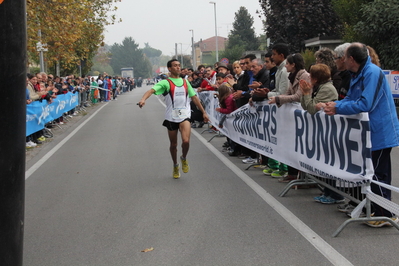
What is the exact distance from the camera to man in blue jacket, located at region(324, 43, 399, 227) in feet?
17.9

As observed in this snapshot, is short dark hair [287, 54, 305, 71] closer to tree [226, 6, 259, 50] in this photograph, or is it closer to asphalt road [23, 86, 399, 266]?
asphalt road [23, 86, 399, 266]

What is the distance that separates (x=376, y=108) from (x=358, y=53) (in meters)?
0.58

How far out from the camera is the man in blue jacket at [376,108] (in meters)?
5.46

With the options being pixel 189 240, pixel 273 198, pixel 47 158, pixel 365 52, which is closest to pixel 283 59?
pixel 273 198

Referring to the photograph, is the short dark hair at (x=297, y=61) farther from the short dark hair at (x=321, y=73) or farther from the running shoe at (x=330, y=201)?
the running shoe at (x=330, y=201)

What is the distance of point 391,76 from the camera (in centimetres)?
1670

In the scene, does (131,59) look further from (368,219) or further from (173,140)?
(368,219)

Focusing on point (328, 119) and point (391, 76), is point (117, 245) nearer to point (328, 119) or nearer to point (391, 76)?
point (328, 119)

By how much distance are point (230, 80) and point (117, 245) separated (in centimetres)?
712

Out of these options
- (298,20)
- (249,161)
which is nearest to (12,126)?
(249,161)

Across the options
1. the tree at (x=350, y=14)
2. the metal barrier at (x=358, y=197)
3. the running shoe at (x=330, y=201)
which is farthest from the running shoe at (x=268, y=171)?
the tree at (x=350, y=14)

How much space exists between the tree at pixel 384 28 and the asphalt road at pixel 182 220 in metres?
9.96

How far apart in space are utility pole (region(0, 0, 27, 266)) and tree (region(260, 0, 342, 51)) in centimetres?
2827

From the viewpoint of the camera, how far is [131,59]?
188 meters
